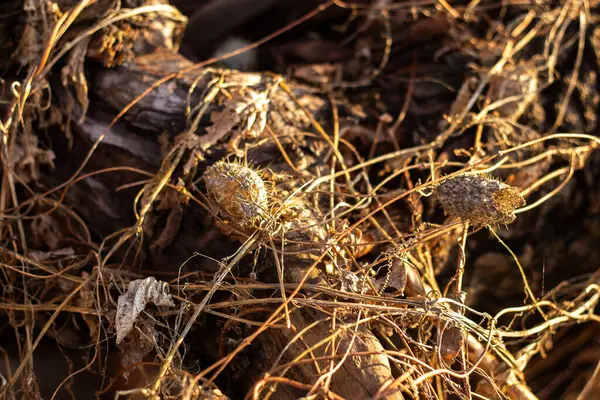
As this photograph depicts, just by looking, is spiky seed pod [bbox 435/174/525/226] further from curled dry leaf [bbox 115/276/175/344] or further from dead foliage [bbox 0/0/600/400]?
curled dry leaf [bbox 115/276/175/344]

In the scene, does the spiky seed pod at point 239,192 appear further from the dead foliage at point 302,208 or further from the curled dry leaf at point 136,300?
the curled dry leaf at point 136,300

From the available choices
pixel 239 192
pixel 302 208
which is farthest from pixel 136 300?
pixel 302 208

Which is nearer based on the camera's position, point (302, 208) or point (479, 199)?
point (479, 199)

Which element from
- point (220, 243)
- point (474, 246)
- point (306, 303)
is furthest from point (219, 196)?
point (474, 246)

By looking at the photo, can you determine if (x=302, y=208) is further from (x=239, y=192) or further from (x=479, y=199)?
(x=479, y=199)

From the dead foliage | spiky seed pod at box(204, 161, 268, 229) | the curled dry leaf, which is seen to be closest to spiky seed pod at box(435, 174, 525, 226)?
the dead foliage

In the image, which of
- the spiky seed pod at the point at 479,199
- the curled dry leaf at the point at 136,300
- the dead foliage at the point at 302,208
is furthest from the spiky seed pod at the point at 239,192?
the spiky seed pod at the point at 479,199

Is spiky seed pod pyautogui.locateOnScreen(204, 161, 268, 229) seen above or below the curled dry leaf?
above

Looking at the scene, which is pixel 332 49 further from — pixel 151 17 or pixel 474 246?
pixel 474 246
